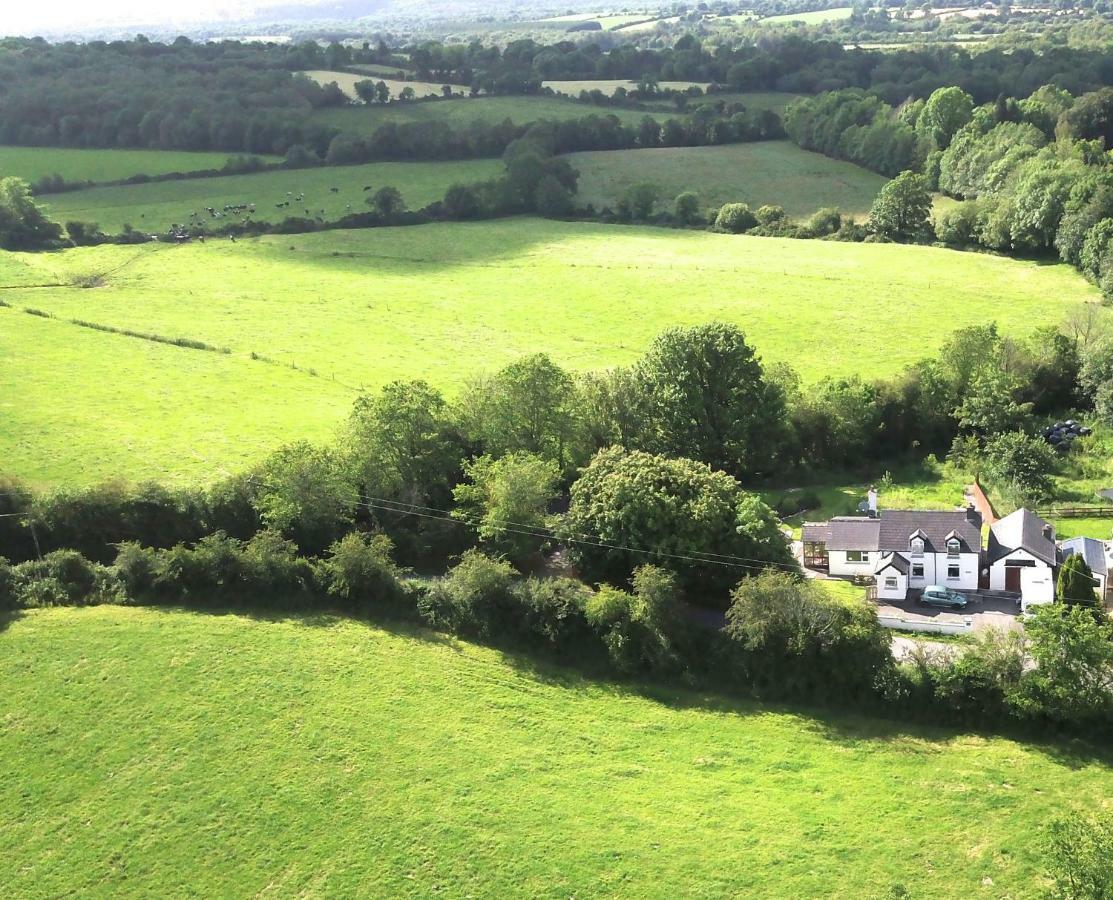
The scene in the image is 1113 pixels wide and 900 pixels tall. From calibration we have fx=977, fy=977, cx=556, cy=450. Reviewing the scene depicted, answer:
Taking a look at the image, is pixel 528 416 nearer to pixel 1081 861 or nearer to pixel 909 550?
pixel 909 550

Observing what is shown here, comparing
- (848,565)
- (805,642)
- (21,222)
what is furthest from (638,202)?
(805,642)

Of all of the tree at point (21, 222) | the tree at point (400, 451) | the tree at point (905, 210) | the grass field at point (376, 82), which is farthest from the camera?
the grass field at point (376, 82)

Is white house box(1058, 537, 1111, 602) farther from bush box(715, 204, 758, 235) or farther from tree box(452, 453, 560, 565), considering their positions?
bush box(715, 204, 758, 235)

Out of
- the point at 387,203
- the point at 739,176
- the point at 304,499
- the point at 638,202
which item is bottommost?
the point at 304,499

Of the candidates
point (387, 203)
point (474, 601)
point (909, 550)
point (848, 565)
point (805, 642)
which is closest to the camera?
point (805, 642)

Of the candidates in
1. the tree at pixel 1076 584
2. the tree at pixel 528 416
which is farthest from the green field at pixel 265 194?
the tree at pixel 1076 584

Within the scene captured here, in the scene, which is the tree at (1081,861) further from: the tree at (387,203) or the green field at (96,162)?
the green field at (96,162)

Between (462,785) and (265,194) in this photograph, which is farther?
(265,194)

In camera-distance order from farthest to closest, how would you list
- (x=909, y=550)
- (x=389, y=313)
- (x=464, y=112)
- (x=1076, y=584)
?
(x=464, y=112) → (x=389, y=313) → (x=909, y=550) → (x=1076, y=584)
